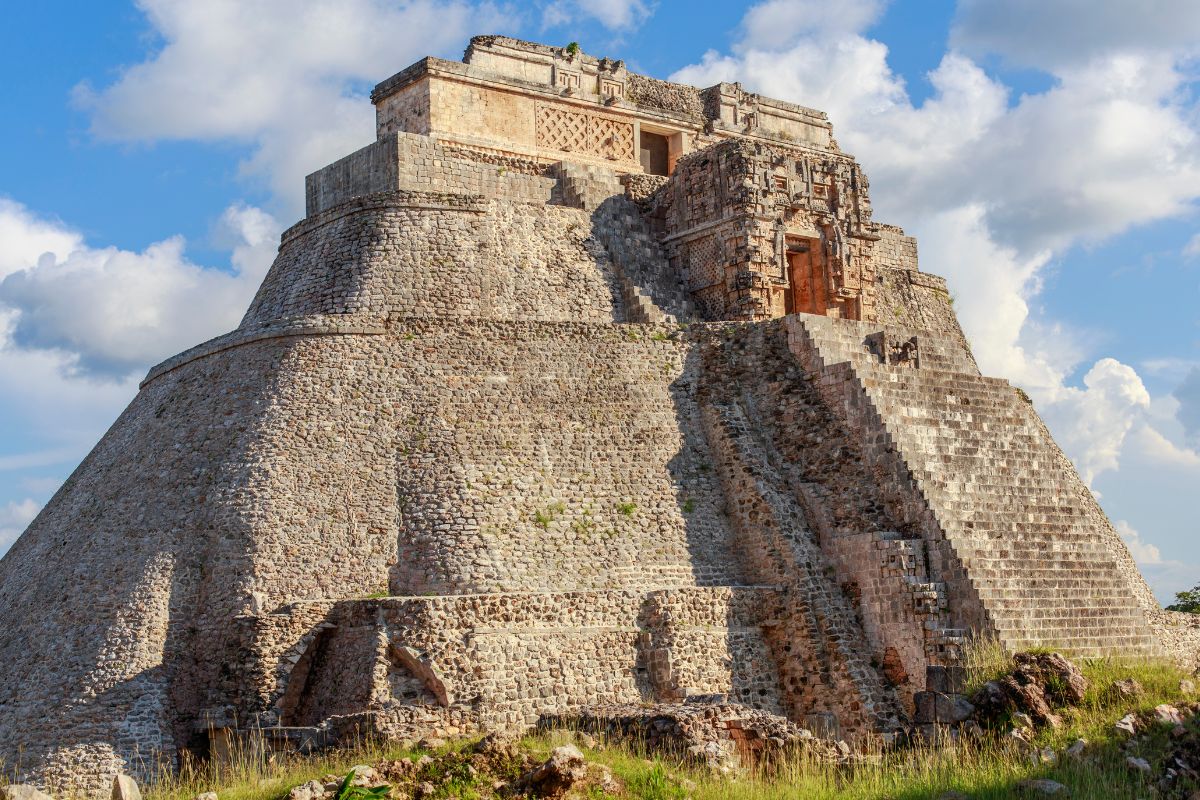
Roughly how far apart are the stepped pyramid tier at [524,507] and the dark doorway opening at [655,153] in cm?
446

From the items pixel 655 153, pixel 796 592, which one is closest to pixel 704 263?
pixel 655 153

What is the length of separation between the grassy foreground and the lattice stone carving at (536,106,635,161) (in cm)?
1609

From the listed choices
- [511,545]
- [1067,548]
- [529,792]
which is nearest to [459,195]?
[511,545]

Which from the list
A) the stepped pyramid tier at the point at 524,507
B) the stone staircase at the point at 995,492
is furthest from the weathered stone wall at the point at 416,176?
the stone staircase at the point at 995,492

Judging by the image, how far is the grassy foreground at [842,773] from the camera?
559 inches

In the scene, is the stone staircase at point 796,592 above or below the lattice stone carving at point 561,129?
below

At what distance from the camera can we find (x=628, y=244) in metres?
27.9

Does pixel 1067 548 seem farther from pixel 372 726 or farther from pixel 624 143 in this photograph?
pixel 624 143

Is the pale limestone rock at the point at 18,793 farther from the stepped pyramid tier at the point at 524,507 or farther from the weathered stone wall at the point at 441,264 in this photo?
the weathered stone wall at the point at 441,264

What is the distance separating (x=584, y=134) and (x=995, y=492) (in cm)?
1206

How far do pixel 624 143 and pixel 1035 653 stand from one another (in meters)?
15.7

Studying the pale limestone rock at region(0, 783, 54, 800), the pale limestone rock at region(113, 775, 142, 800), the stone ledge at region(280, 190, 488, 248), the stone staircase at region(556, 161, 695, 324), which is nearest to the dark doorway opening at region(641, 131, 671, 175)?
the stone staircase at region(556, 161, 695, 324)

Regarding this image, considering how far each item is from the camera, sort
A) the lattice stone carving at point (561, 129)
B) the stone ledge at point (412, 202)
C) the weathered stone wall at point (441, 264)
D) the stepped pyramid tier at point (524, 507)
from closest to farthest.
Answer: the stepped pyramid tier at point (524, 507)
the weathered stone wall at point (441, 264)
the stone ledge at point (412, 202)
the lattice stone carving at point (561, 129)

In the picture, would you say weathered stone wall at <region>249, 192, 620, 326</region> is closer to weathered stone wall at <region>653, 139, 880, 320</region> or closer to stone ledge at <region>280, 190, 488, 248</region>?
stone ledge at <region>280, 190, 488, 248</region>
